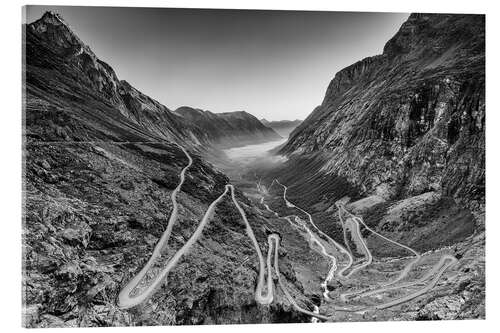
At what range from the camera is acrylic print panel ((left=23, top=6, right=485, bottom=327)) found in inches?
766

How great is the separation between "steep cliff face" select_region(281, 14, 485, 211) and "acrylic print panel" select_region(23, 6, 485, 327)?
32 centimetres

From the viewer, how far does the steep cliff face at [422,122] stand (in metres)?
28.6

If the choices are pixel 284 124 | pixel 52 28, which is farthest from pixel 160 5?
pixel 284 124

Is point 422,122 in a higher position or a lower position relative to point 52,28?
lower

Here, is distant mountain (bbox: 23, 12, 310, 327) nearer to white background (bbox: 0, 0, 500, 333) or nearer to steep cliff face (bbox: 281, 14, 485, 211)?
white background (bbox: 0, 0, 500, 333)

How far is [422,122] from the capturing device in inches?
1540

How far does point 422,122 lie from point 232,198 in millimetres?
24951

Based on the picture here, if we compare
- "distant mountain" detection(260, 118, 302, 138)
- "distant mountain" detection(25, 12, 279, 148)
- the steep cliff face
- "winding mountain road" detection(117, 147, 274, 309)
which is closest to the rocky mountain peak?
"distant mountain" detection(25, 12, 279, 148)

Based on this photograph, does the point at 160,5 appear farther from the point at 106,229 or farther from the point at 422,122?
the point at 422,122

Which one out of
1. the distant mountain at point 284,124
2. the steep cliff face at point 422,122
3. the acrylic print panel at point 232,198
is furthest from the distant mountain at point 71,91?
the steep cliff face at point 422,122

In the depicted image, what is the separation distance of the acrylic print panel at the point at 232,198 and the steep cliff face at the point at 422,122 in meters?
0.32

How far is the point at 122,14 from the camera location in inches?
891

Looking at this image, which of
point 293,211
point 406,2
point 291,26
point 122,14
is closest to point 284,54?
point 291,26
